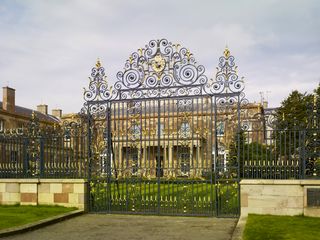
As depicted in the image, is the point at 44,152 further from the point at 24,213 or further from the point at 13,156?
the point at 24,213

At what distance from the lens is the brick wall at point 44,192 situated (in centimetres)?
1288

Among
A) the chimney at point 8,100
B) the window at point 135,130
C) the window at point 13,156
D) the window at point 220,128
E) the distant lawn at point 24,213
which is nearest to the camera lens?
the distant lawn at point 24,213

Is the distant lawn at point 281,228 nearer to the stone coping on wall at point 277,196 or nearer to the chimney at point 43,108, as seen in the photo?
the stone coping on wall at point 277,196

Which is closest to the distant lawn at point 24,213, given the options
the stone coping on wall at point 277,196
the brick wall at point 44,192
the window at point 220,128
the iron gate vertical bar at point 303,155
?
the brick wall at point 44,192

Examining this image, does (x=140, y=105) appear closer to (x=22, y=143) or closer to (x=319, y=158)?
(x=22, y=143)

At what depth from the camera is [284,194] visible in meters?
11.0

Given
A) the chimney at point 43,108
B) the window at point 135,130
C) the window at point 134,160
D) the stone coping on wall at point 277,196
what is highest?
the chimney at point 43,108

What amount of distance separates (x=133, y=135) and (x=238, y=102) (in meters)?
3.78

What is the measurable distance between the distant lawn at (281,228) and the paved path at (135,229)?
2.03ft

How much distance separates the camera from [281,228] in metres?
9.05

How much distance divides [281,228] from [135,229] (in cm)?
350

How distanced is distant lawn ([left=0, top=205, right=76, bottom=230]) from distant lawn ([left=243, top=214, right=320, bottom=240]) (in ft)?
18.3

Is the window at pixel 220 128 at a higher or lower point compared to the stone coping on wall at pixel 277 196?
higher

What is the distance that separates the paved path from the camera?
8859mm
